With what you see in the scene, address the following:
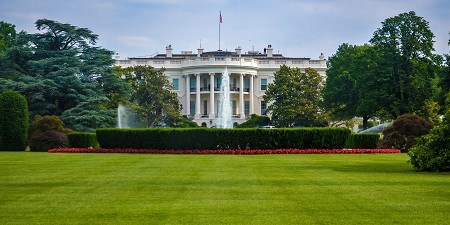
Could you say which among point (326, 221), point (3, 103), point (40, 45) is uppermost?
point (40, 45)

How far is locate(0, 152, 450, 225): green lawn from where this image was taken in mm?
12219

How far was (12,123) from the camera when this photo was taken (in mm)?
41719

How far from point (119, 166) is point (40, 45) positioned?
32.5 metres

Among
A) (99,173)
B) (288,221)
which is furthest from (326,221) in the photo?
(99,173)

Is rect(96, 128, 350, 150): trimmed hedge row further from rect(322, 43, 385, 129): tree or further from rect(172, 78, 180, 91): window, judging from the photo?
rect(172, 78, 180, 91): window

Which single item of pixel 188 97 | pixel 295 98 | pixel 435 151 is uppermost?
pixel 188 97

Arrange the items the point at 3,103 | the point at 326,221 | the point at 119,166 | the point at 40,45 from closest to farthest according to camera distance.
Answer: the point at 326,221
the point at 119,166
the point at 3,103
the point at 40,45

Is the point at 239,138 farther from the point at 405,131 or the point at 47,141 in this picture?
the point at 47,141

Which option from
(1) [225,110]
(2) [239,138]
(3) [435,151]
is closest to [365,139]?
(2) [239,138]

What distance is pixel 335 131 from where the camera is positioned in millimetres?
37625

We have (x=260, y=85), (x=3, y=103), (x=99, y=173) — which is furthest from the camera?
(x=260, y=85)

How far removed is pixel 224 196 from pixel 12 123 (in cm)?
2900

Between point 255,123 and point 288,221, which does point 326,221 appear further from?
point 255,123

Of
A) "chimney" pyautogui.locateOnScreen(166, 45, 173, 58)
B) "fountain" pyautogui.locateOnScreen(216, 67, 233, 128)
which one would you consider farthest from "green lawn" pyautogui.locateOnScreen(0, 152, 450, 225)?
"chimney" pyautogui.locateOnScreen(166, 45, 173, 58)
